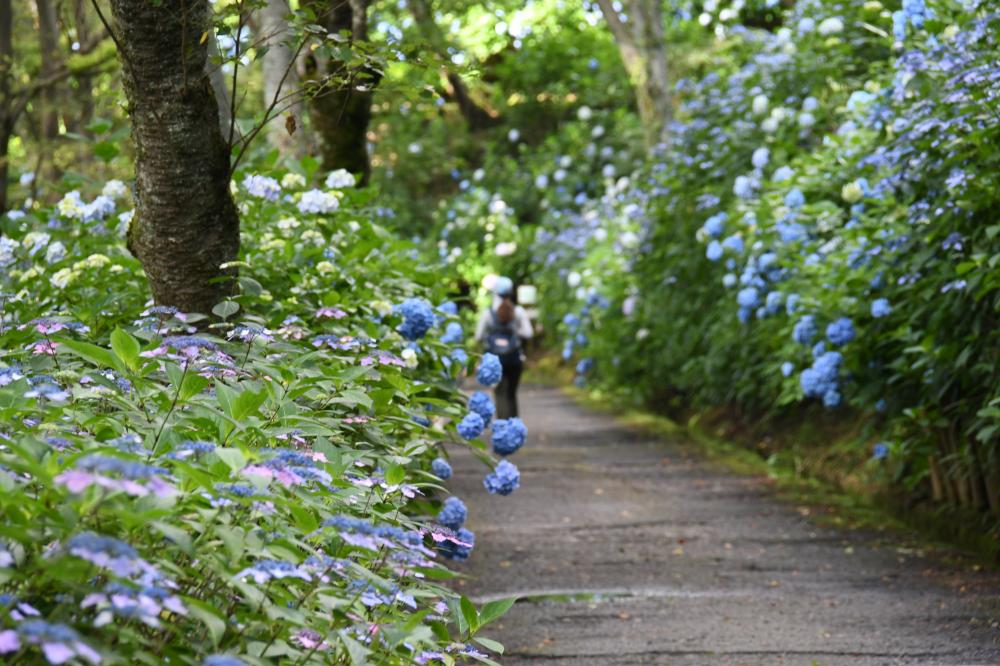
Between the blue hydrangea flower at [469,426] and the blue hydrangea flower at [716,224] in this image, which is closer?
the blue hydrangea flower at [469,426]

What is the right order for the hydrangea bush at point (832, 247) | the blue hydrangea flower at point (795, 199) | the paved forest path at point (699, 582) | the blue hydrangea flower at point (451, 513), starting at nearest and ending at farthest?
the blue hydrangea flower at point (451, 513)
the paved forest path at point (699, 582)
the hydrangea bush at point (832, 247)
the blue hydrangea flower at point (795, 199)

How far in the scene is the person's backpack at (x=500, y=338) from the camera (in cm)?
1177

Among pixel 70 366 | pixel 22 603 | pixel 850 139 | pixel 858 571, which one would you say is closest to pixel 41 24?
pixel 850 139

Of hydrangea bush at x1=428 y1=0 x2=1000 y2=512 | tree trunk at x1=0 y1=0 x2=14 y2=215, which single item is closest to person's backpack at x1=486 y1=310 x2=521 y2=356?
hydrangea bush at x1=428 y1=0 x2=1000 y2=512

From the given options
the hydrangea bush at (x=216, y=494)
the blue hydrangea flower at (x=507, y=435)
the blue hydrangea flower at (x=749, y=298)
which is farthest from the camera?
the blue hydrangea flower at (x=749, y=298)

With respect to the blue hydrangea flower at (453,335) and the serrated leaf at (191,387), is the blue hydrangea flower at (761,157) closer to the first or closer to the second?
the blue hydrangea flower at (453,335)

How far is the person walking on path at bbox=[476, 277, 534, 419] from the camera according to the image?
38.5ft

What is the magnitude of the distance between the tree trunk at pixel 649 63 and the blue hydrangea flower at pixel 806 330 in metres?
7.11

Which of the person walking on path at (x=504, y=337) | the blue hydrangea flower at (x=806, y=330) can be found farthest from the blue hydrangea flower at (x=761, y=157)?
the blue hydrangea flower at (x=806, y=330)

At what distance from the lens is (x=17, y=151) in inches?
905

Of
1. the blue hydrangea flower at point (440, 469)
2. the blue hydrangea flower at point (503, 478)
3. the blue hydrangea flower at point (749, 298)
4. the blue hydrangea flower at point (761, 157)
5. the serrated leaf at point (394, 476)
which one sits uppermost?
the blue hydrangea flower at point (761, 157)

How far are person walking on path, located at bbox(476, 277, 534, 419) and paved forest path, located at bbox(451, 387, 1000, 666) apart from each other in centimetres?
204

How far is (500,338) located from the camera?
11.8 meters

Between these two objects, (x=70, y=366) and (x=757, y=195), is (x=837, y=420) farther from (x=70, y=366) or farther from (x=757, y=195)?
(x=70, y=366)
